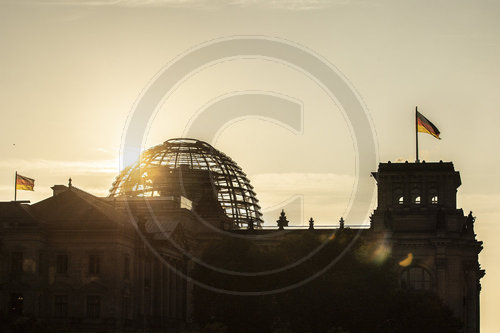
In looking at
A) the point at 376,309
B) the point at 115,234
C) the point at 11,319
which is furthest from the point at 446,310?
the point at 11,319

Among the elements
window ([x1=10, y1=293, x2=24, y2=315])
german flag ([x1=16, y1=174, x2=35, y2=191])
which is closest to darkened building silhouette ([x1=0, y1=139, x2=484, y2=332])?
window ([x1=10, y1=293, x2=24, y2=315])

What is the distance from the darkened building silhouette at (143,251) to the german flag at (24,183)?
5.33 m

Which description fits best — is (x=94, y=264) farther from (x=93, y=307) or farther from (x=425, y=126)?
(x=425, y=126)

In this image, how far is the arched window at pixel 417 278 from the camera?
19400 centimetres

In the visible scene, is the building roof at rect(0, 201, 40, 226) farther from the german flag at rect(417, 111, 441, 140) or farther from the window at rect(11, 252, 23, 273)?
the german flag at rect(417, 111, 441, 140)

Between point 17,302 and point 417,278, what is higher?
point 417,278

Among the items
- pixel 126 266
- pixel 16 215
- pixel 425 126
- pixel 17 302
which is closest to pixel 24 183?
pixel 16 215

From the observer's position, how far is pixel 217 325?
154250 millimetres

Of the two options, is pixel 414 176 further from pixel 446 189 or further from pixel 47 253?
pixel 47 253

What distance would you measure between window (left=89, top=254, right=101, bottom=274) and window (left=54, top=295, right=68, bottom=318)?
4136 mm

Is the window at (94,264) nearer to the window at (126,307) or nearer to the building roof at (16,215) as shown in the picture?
the window at (126,307)

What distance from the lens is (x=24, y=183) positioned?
165750 millimetres

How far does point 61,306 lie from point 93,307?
3319 mm

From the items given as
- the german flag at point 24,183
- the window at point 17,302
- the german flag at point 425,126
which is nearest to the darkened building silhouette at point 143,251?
the window at point 17,302
